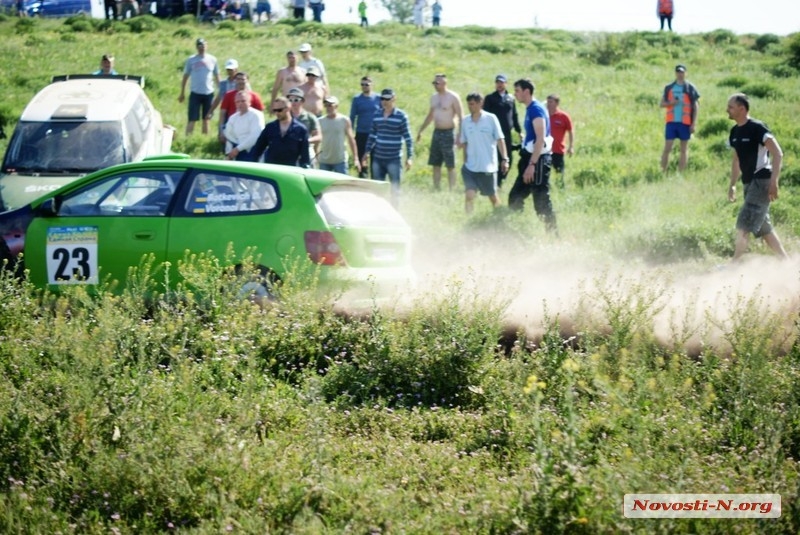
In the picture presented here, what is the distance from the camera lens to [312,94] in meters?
16.0

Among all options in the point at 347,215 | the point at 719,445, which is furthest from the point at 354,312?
the point at 719,445

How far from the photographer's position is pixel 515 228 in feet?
46.1

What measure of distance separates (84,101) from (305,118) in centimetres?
350

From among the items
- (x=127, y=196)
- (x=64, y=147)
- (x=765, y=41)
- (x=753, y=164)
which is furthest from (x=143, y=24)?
(x=753, y=164)

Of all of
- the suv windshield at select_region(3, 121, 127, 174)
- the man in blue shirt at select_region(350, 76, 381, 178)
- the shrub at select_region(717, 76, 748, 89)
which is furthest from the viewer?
the shrub at select_region(717, 76, 748, 89)

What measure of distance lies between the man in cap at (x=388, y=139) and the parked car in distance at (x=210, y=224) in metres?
4.73

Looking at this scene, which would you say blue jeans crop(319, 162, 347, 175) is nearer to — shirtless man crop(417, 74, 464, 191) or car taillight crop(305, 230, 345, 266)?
shirtless man crop(417, 74, 464, 191)

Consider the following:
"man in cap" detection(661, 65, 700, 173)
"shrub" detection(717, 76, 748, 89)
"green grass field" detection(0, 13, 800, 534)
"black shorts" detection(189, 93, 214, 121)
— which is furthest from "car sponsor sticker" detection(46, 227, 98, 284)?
"shrub" detection(717, 76, 748, 89)

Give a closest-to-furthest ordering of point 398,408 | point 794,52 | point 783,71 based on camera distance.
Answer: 1. point 398,408
2. point 783,71
3. point 794,52

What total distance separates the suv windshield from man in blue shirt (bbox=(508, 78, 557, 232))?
17.8 feet

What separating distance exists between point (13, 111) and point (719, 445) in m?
19.8

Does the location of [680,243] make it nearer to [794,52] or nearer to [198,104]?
[198,104]

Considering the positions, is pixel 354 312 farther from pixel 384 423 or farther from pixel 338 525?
pixel 338 525

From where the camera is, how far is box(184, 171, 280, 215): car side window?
29.7 ft
